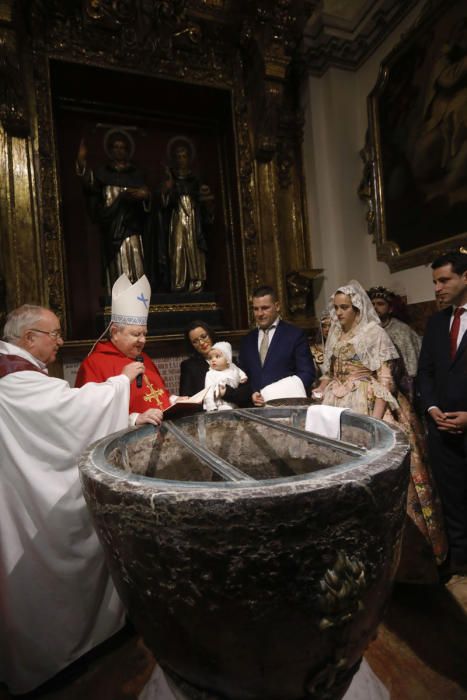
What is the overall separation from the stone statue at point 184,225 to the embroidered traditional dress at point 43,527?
2.71 m

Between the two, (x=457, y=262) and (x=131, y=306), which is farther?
(x=457, y=262)

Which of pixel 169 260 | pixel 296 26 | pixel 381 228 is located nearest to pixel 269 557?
pixel 169 260

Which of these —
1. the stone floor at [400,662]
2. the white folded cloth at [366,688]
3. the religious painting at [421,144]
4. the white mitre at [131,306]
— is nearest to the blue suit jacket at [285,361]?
the white mitre at [131,306]

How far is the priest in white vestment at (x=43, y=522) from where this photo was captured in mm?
1714

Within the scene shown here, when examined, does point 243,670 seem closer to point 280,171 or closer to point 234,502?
point 234,502

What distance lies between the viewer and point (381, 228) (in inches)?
177

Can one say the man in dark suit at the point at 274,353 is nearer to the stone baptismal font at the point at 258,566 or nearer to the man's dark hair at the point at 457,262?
the man's dark hair at the point at 457,262

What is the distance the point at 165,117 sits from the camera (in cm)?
482

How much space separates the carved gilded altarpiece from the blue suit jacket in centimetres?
171

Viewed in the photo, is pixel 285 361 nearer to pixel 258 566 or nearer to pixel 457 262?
pixel 457 262

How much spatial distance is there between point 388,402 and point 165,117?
4266mm

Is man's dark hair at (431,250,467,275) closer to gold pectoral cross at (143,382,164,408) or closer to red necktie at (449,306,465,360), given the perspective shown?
red necktie at (449,306,465,360)

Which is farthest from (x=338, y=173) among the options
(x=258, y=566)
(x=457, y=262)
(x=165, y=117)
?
(x=258, y=566)

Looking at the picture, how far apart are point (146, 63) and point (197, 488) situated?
15.4 ft
